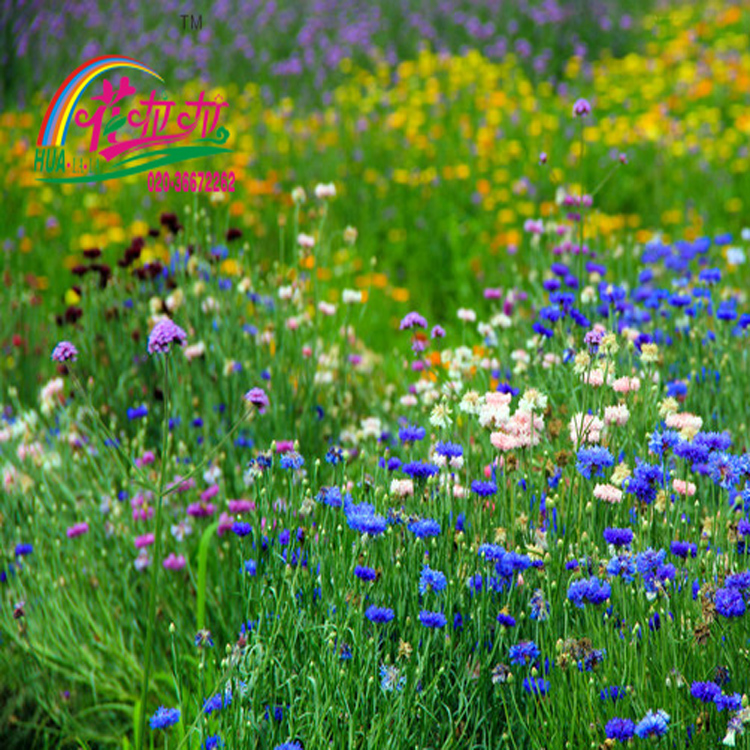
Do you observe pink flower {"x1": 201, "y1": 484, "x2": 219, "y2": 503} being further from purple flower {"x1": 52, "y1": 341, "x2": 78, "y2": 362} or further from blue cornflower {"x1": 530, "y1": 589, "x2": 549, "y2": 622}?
blue cornflower {"x1": 530, "y1": 589, "x2": 549, "y2": 622}

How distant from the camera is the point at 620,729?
169 cm

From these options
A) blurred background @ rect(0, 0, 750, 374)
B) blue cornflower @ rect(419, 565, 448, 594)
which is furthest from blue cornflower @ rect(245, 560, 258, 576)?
blurred background @ rect(0, 0, 750, 374)

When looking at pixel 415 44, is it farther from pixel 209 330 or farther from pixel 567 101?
pixel 209 330

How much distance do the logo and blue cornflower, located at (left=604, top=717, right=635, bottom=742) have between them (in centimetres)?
480

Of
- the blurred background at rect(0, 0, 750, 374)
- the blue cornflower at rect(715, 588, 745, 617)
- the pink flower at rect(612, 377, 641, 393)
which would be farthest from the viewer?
the blurred background at rect(0, 0, 750, 374)

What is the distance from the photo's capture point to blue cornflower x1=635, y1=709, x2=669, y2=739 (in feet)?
5.44

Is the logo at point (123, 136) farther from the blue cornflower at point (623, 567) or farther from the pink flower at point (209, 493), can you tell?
the blue cornflower at point (623, 567)

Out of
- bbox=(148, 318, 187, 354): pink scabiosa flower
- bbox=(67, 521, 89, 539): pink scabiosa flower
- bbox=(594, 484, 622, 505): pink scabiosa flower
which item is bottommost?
bbox=(67, 521, 89, 539): pink scabiosa flower

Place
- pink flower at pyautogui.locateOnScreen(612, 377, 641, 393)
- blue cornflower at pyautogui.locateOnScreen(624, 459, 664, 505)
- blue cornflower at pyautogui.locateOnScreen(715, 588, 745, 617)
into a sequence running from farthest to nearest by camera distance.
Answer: pink flower at pyautogui.locateOnScreen(612, 377, 641, 393)
blue cornflower at pyautogui.locateOnScreen(624, 459, 664, 505)
blue cornflower at pyautogui.locateOnScreen(715, 588, 745, 617)

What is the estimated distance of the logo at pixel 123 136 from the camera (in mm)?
6367

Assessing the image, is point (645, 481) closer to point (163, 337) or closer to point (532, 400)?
point (532, 400)

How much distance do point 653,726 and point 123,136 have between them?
6788 mm

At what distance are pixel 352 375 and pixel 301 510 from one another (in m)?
1.76

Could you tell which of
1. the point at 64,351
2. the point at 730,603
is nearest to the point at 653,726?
the point at 730,603
